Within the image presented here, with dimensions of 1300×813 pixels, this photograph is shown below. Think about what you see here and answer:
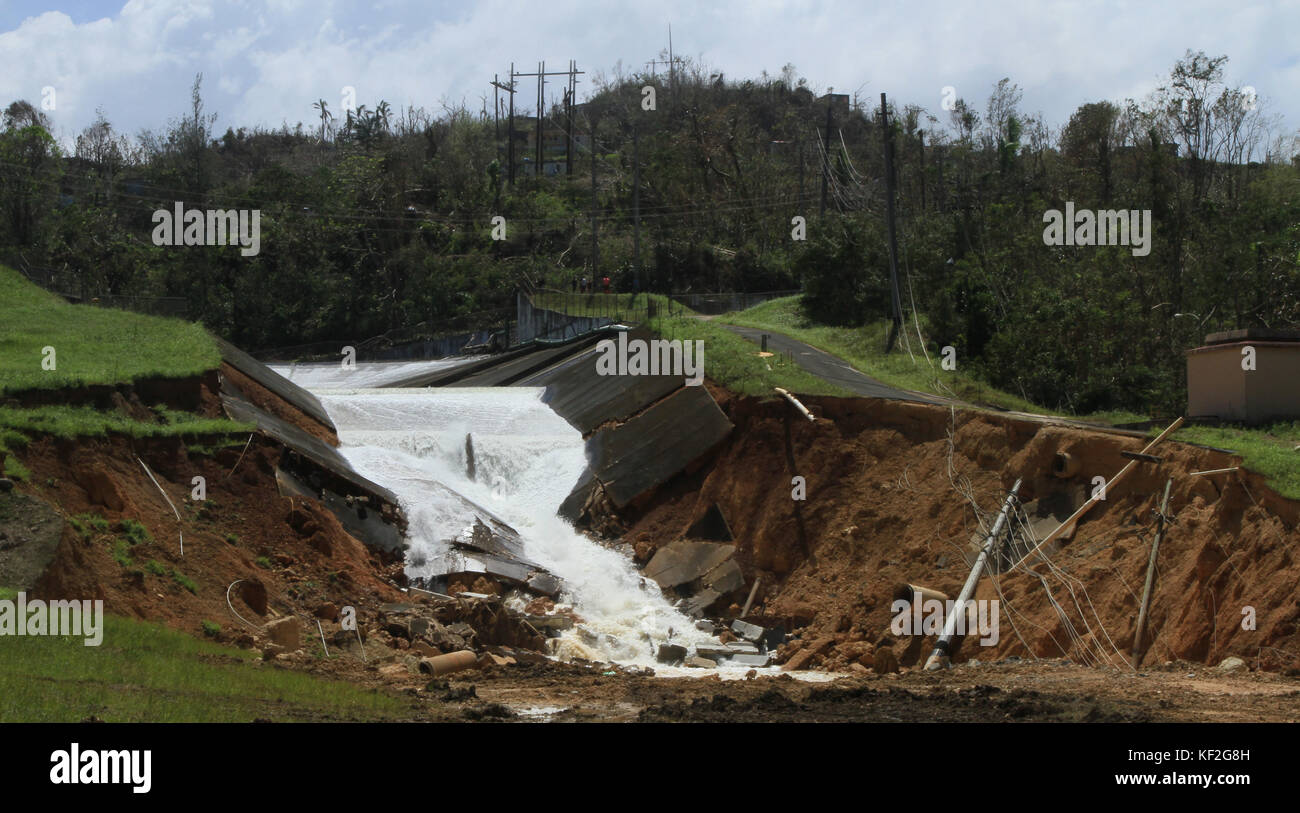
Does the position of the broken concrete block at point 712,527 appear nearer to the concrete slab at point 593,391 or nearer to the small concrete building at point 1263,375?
the concrete slab at point 593,391

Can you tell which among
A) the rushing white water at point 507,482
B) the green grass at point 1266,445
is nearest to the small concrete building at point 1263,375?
the green grass at point 1266,445

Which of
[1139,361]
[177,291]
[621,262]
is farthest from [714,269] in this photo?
[1139,361]

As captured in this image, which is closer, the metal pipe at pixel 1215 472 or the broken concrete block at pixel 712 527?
the metal pipe at pixel 1215 472

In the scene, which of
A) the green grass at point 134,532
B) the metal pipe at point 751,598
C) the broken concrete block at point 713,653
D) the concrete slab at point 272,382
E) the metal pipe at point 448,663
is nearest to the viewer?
the metal pipe at point 448,663

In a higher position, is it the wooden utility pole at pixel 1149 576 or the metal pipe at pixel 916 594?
the wooden utility pole at pixel 1149 576

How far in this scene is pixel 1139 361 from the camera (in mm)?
26969

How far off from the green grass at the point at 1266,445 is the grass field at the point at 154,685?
10.3m

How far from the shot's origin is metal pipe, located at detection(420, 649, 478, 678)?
13.6 metres

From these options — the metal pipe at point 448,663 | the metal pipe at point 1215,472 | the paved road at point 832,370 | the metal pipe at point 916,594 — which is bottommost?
the metal pipe at point 448,663

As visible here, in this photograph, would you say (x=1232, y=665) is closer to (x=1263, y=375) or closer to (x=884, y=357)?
(x=1263, y=375)

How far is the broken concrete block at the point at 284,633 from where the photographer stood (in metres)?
13.8

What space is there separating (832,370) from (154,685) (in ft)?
68.6

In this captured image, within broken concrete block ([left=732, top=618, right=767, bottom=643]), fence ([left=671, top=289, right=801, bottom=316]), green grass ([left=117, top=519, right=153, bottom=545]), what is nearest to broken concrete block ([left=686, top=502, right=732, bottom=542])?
broken concrete block ([left=732, top=618, right=767, bottom=643])

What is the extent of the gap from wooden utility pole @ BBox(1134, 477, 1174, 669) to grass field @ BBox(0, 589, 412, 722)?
867 cm
